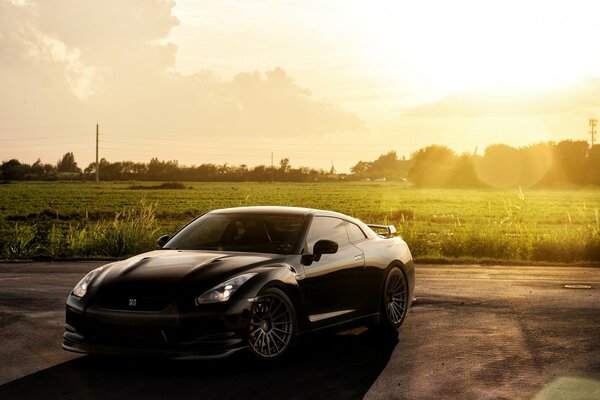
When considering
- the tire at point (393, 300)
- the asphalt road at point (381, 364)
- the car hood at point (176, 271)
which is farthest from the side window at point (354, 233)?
the car hood at point (176, 271)

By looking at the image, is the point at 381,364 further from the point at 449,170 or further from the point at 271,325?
the point at 449,170

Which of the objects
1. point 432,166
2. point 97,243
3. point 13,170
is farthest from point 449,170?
point 97,243

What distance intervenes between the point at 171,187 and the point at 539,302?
111848mm

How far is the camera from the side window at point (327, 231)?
29.6 ft

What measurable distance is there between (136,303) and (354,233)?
305 centimetres

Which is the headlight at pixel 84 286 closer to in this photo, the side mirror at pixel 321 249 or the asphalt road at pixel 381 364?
the asphalt road at pixel 381 364

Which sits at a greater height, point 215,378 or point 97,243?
point 97,243

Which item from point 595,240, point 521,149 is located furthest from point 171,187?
point 595,240

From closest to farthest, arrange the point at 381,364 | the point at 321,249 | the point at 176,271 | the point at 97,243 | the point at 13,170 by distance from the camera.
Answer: the point at 176,271
the point at 381,364
the point at 321,249
the point at 97,243
the point at 13,170

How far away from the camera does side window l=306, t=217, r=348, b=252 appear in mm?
9016

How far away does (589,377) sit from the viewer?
756 centimetres

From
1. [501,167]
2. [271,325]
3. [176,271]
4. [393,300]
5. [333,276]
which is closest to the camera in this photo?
[176,271]

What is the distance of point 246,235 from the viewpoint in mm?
9031

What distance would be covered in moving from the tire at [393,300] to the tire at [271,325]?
189 centimetres
